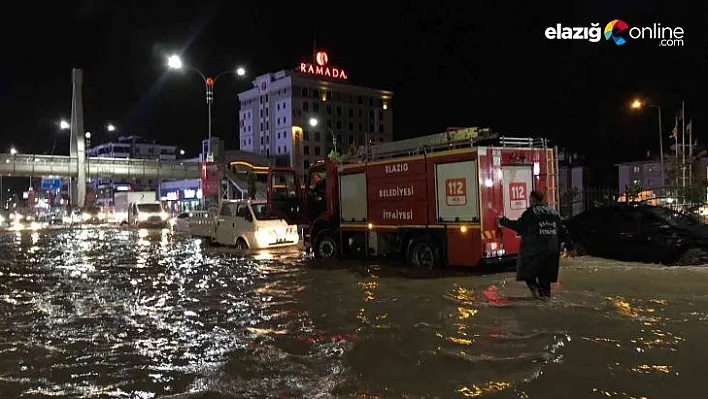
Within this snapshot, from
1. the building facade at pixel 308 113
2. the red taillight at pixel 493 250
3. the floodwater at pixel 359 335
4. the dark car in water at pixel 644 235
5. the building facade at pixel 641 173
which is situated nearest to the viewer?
the floodwater at pixel 359 335

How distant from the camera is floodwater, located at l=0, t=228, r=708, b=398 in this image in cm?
538

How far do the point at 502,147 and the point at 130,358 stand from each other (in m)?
8.21

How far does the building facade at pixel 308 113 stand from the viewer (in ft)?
363

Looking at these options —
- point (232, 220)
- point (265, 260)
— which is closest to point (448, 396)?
point (265, 260)

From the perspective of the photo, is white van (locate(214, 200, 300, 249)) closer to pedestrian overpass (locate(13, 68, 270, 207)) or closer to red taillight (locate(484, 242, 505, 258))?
red taillight (locate(484, 242, 505, 258))

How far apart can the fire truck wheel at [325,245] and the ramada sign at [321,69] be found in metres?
97.4

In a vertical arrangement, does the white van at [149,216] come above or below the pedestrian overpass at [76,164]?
below

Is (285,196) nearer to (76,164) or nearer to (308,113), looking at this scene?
(76,164)

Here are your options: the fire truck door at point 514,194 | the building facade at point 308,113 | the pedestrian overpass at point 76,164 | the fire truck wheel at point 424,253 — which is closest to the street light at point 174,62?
the fire truck wheel at point 424,253

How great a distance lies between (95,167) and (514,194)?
206ft

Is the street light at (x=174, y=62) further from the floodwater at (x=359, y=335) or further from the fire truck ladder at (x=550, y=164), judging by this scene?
the fire truck ladder at (x=550, y=164)

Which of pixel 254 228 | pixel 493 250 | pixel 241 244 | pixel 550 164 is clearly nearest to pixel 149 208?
pixel 241 244

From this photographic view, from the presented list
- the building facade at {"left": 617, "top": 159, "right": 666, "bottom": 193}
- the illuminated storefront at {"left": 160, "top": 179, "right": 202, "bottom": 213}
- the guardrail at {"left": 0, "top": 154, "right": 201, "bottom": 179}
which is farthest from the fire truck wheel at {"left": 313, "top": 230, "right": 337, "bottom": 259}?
the illuminated storefront at {"left": 160, "top": 179, "right": 202, "bottom": 213}

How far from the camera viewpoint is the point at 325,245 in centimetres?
1603
